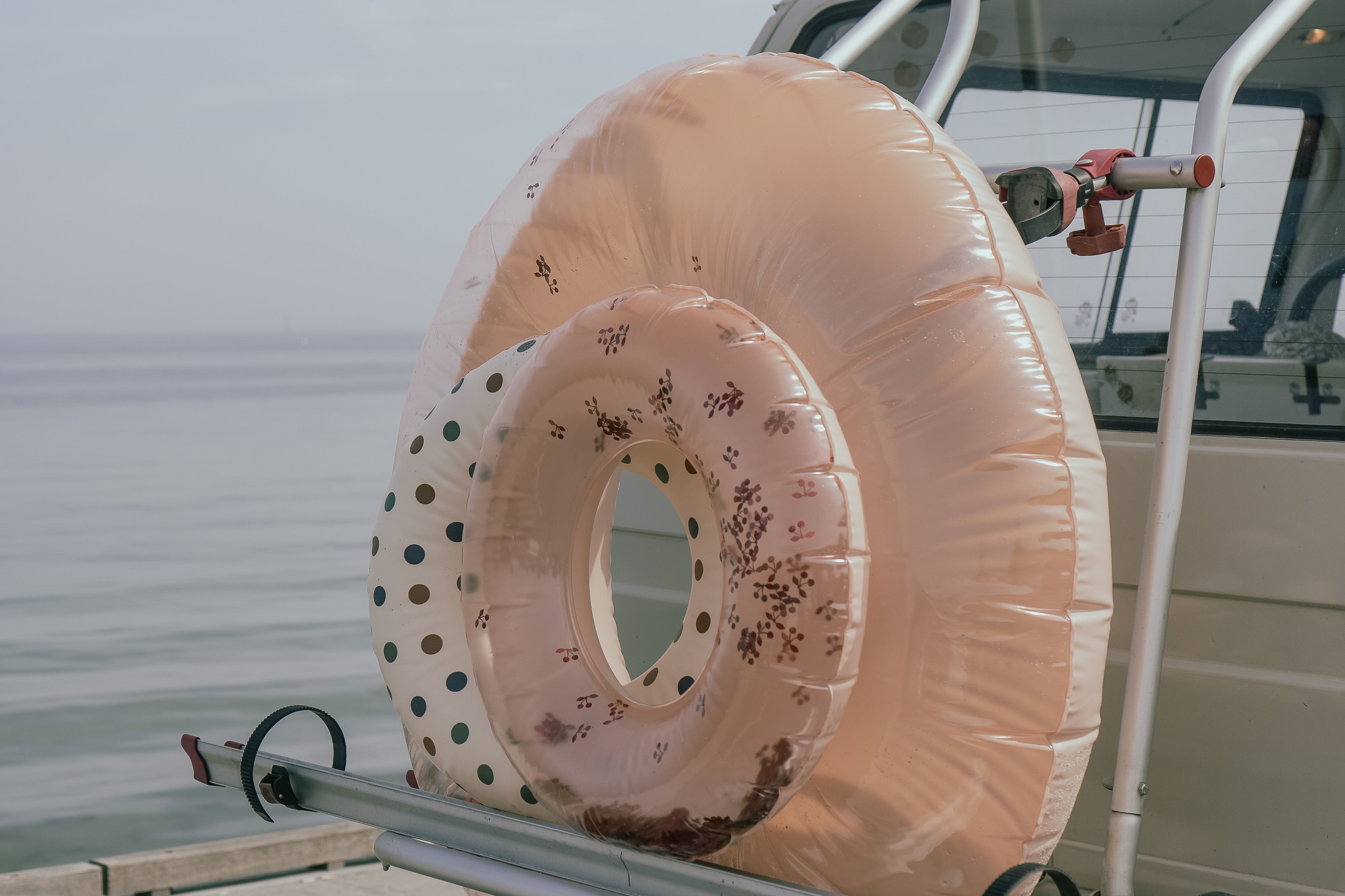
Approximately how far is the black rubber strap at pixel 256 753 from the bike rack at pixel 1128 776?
23cm

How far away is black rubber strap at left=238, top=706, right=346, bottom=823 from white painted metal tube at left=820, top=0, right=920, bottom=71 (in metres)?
1.41

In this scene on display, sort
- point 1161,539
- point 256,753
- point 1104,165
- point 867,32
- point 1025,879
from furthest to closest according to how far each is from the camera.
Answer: point 867,32
point 256,753
point 1104,165
point 1161,539
point 1025,879

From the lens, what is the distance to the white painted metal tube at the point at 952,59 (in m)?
2.03

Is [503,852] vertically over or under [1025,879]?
over

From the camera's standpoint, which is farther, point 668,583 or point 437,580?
point 668,583

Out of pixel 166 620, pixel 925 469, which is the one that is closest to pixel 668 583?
pixel 925 469

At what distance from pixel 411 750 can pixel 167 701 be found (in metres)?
4.68

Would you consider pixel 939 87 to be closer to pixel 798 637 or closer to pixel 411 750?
pixel 798 637

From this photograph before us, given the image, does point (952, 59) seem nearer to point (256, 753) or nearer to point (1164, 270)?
point (1164, 270)

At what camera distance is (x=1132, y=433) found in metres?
1.86

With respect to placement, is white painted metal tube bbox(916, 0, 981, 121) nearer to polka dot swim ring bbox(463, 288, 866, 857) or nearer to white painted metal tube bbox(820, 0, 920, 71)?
white painted metal tube bbox(820, 0, 920, 71)

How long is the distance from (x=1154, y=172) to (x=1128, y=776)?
2.56ft

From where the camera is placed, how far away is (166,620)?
25.4ft

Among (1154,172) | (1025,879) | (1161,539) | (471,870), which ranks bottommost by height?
(1025,879)
